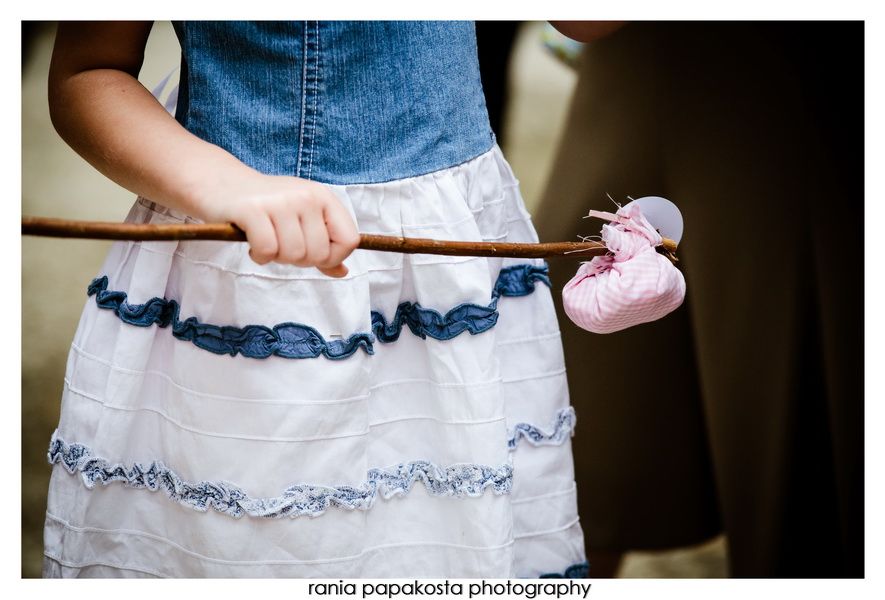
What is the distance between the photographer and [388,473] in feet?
1.74

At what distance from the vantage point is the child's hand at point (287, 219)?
1.39 ft

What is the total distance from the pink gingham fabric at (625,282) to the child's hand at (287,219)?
0.16m

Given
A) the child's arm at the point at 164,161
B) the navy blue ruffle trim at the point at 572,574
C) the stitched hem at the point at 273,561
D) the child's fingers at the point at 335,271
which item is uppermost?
the child's arm at the point at 164,161

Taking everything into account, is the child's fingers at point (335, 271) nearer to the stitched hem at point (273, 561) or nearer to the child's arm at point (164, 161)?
the child's arm at point (164, 161)

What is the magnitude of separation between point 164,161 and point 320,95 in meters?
0.10

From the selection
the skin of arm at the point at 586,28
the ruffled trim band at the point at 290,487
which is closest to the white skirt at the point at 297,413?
the ruffled trim band at the point at 290,487

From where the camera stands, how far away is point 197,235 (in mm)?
419

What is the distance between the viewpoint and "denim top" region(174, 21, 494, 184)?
0.49m

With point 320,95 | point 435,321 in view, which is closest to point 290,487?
point 435,321

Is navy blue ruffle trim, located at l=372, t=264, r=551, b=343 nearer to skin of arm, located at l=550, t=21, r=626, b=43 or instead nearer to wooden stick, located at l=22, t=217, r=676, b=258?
wooden stick, located at l=22, t=217, r=676, b=258

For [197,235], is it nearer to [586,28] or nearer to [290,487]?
[290,487]

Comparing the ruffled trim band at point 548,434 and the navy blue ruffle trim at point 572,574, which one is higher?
the ruffled trim band at point 548,434

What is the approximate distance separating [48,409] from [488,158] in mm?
636
